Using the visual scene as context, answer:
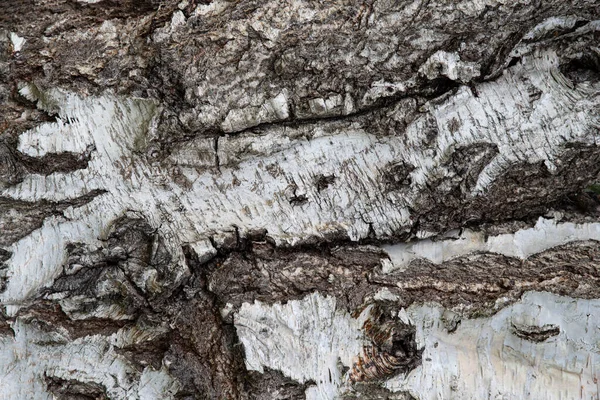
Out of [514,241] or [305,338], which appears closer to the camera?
[514,241]

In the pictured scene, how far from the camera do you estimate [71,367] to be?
186 cm

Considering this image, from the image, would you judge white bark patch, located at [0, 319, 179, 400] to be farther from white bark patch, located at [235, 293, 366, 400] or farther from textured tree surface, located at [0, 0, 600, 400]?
white bark patch, located at [235, 293, 366, 400]

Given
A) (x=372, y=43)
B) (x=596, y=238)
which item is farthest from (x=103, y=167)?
(x=596, y=238)

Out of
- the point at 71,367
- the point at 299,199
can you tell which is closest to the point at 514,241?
the point at 299,199

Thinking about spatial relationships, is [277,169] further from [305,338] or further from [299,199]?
[305,338]

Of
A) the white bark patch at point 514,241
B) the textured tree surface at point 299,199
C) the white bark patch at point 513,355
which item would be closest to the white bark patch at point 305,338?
the textured tree surface at point 299,199

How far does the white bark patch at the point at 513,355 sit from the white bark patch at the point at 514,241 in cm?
19

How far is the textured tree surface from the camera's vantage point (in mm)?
1527

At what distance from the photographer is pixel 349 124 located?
1623 mm

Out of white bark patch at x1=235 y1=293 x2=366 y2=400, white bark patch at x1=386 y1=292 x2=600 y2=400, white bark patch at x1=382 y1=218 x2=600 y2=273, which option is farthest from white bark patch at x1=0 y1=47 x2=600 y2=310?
white bark patch at x1=386 y1=292 x2=600 y2=400

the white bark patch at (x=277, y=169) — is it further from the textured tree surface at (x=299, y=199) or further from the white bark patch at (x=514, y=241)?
the white bark patch at (x=514, y=241)

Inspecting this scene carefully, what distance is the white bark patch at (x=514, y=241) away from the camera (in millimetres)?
1632

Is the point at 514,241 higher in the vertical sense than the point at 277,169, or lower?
lower

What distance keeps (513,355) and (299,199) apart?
3.19 ft
